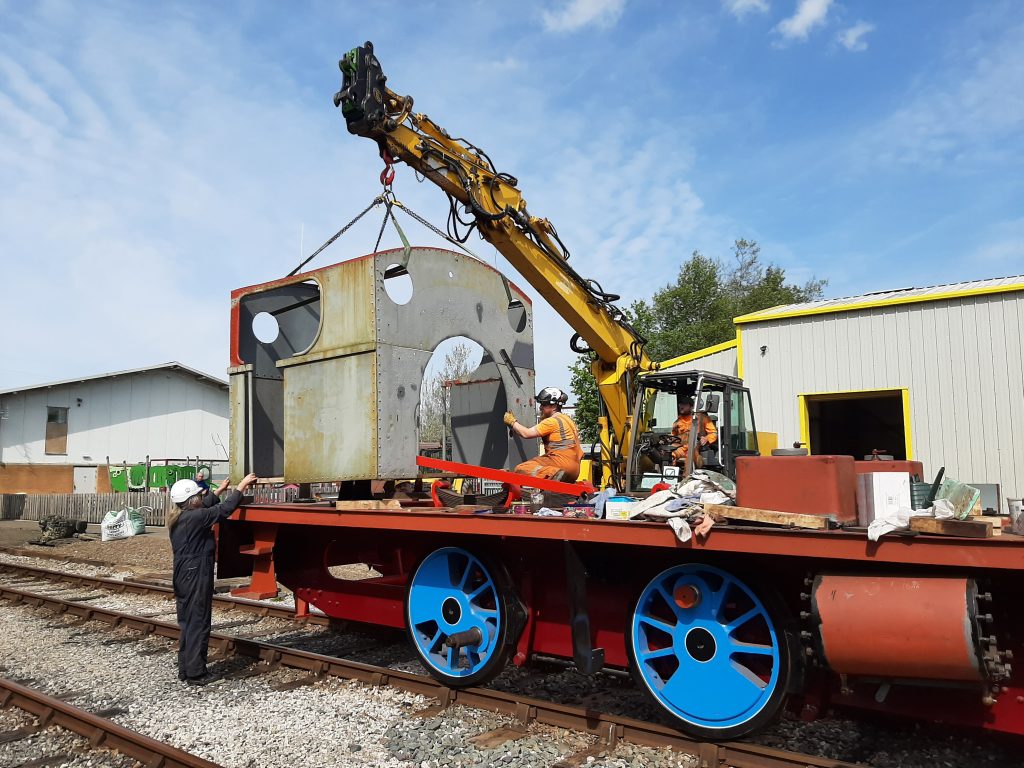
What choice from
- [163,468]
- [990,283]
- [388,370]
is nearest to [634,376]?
[388,370]

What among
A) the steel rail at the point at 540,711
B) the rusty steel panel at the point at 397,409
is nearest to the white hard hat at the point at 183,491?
the steel rail at the point at 540,711

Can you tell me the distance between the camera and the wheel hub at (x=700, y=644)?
14.3ft

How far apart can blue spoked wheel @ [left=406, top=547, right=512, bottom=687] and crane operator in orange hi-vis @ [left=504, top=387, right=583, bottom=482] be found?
1.24 meters

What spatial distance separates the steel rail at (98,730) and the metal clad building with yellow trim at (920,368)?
1164cm

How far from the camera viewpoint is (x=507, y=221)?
8711 millimetres

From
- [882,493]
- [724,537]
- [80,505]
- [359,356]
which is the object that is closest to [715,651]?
[724,537]

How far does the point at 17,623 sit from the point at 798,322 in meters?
12.6

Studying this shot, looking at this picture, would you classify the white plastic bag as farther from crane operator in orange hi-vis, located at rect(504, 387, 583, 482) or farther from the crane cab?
crane operator in orange hi-vis, located at rect(504, 387, 583, 482)

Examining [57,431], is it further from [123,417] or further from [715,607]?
[715,607]

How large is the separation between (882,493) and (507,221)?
5674 mm

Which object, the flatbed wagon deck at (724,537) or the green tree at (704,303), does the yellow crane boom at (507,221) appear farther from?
the green tree at (704,303)

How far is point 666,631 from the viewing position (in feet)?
14.8

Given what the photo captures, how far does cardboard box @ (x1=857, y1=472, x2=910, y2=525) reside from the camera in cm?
397

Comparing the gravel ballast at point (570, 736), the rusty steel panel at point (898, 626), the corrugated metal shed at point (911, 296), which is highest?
the corrugated metal shed at point (911, 296)
